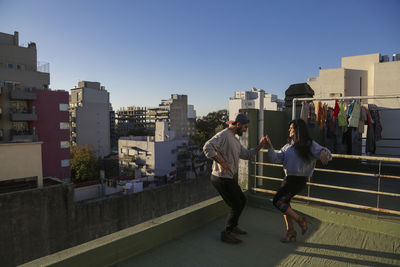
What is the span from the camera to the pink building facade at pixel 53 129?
Result: 27500 millimetres

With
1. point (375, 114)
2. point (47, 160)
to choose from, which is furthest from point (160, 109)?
point (375, 114)

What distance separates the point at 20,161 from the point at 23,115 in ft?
35.0

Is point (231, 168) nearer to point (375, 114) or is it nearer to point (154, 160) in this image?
point (375, 114)

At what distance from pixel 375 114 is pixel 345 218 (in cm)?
476

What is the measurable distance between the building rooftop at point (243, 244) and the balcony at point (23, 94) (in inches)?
1137

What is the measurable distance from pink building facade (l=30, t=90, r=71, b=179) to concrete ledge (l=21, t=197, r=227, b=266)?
94.5 feet

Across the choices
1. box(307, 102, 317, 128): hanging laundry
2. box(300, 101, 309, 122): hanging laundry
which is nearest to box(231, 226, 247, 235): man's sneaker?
box(300, 101, 309, 122): hanging laundry

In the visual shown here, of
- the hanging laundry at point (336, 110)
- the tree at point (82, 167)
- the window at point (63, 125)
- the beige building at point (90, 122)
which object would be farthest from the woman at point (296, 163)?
the beige building at point (90, 122)

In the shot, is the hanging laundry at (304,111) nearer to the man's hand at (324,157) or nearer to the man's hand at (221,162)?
the man's hand at (324,157)

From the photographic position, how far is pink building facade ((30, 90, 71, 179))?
27500 millimetres

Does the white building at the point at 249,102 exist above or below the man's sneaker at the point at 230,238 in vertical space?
above

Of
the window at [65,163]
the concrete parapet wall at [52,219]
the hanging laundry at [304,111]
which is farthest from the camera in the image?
the window at [65,163]

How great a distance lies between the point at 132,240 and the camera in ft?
9.02

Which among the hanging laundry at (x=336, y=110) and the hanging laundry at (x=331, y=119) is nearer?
the hanging laundry at (x=336, y=110)
